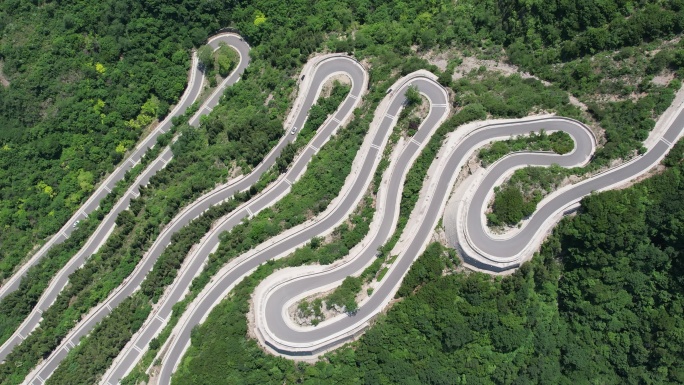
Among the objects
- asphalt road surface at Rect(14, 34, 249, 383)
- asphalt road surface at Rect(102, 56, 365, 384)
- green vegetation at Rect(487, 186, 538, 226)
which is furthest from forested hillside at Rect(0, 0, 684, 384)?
green vegetation at Rect(487, 186, 538, 226)

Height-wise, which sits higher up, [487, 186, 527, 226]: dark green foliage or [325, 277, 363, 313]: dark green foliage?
[487, 186, 527, 226]: dark green foliage

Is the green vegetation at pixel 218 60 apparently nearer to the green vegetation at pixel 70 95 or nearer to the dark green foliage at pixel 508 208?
the green vegetation at pixel 70 95

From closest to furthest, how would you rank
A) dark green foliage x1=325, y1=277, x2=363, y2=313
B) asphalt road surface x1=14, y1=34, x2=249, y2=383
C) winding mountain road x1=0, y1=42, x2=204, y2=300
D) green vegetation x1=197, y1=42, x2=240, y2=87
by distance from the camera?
dark green foliage x1=325, y1=277, x2=363, y2=313 → asphalt road surface x1=14, y1=34, x2=249, y2=383 → winding mountain road x1=0, y1=42, x2=204, y2=300 → green vegetation x1=197, y1=42, x2=240, y2=87

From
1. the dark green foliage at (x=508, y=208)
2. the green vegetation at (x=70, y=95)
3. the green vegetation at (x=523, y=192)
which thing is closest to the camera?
the dark green foliage at (x=508, y=208)

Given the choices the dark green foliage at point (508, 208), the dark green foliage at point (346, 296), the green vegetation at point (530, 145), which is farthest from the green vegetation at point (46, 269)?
the dark green foliage at point (508, 208)

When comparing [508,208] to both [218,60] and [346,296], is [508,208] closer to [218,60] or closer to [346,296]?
[346,296]

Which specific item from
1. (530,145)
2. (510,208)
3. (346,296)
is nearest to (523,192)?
(510,208)

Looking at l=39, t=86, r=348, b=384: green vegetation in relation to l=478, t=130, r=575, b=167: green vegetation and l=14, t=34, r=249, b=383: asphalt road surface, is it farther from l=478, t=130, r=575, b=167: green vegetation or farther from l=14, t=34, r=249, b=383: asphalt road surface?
l=478, t=130, r=575, b=167: green vegetation

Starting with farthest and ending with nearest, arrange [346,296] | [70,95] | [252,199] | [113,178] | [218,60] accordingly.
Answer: [70,95], [218,60], [113,178], [252,199], [346,296]

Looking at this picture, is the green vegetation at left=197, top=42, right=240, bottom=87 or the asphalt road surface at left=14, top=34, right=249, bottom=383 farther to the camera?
the green vegetation at left=197, top=42, right=240, bottom=87
